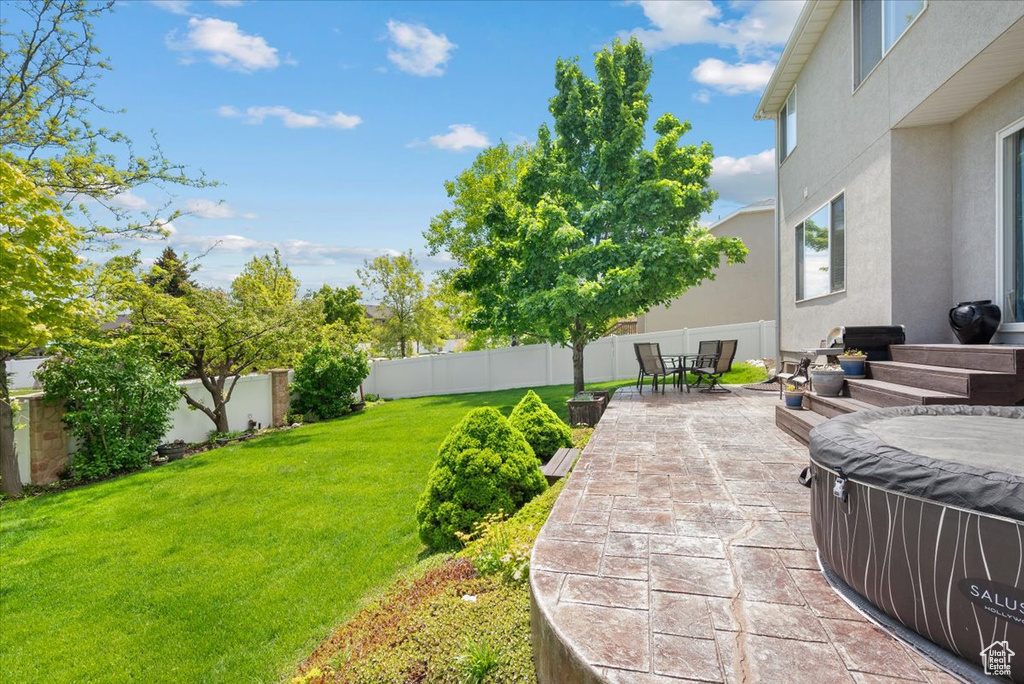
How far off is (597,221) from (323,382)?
9218 mm

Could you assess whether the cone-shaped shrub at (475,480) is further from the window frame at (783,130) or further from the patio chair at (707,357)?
the window frame at (783,130)

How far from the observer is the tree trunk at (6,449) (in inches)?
298

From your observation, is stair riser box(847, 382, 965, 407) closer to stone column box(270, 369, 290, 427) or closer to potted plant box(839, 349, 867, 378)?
potted plant box(839, 349, 867, 378)

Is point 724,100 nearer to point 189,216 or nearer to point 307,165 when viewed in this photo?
point 307,165

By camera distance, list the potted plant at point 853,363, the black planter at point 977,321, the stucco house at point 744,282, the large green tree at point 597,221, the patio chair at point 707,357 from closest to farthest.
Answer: the black planter at point 977,321, the potted plant at point 853,363, the patio chair at point 707,357, the large green tree at point 597,221, the stucco house at point 744,282

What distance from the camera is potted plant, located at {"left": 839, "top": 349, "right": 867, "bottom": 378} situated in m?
5.45

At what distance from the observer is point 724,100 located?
11547mm

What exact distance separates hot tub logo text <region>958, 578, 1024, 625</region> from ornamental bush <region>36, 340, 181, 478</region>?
1097 centimetres

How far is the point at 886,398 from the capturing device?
443 centimetres

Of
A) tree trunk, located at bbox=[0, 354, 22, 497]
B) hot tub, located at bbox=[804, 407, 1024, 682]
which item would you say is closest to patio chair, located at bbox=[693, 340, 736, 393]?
hot tub, located at bbox=[804, 407, 1024, 682]

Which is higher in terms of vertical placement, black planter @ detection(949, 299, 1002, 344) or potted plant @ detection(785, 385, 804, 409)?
black planter @ detection(949, 299, 1002, 344)

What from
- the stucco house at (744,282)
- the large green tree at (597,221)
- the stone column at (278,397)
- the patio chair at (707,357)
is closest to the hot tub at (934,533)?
the patio chair at (707,357)

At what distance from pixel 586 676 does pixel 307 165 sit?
501 inches

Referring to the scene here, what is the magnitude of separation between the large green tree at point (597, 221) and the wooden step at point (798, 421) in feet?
14.1
